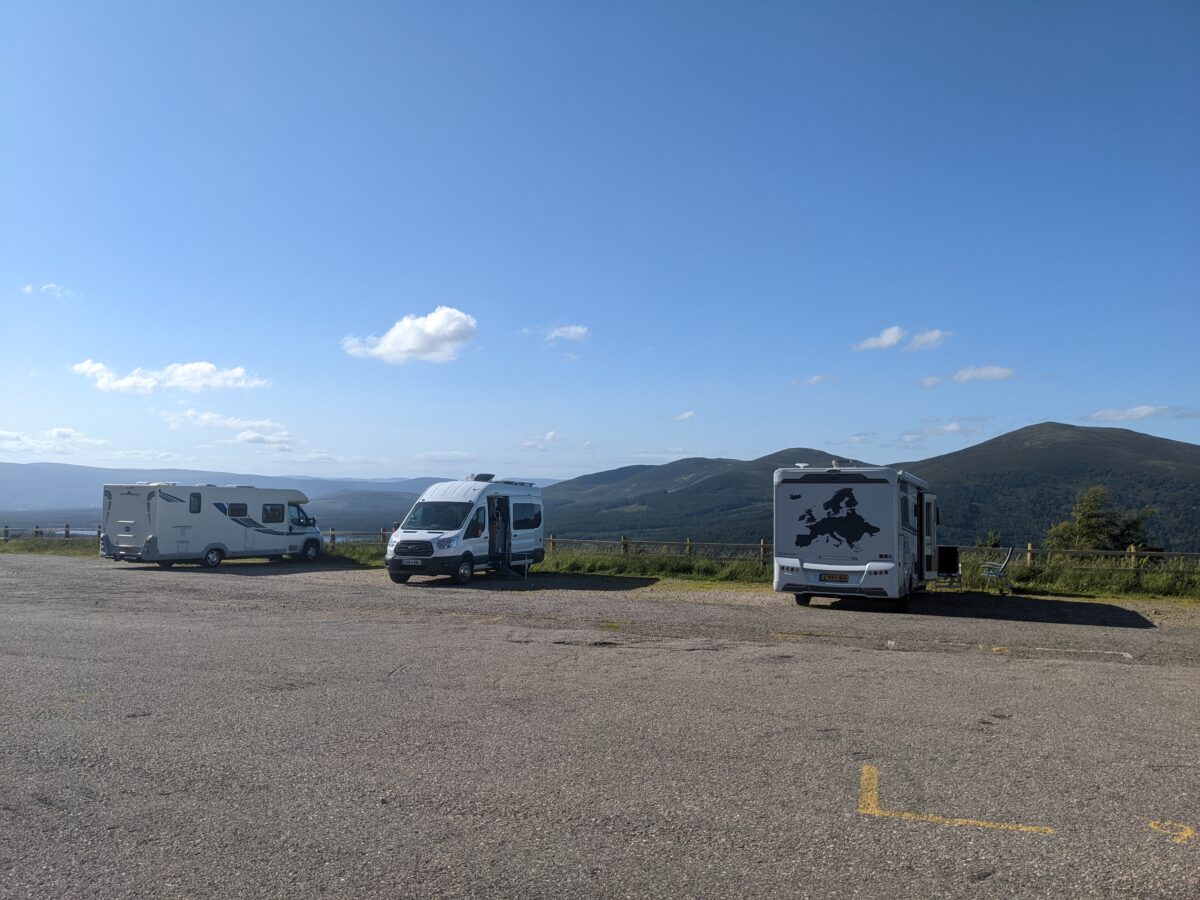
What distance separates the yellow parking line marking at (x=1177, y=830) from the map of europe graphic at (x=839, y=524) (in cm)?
1096

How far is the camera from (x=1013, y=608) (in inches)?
622

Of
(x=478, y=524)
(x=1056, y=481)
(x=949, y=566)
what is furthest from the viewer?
(x=1056, y=481)

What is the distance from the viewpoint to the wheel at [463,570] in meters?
20.5

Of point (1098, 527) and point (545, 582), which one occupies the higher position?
point (1098, 527)

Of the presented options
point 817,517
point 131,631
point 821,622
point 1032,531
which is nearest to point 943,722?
point 821,622

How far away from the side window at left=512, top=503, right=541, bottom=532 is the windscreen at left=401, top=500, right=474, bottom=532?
68.7 inches

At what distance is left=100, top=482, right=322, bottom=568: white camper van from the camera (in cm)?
2531

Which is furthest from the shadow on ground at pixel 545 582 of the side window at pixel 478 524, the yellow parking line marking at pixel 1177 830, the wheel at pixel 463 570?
the yellow parking line marking at pixel 1177 830

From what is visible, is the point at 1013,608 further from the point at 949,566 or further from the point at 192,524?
the point at 192,524

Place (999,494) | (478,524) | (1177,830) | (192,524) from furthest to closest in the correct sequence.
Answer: (999,494)
(192,524)
(478,524)
(1177,830)

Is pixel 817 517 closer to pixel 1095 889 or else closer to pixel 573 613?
pixel 573 613

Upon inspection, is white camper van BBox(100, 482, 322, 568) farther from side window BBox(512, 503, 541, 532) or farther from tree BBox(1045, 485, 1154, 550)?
tree BBox(1045, 485, 1154, 550)

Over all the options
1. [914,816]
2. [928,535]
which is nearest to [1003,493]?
[928,535]

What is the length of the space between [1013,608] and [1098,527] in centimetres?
3788
